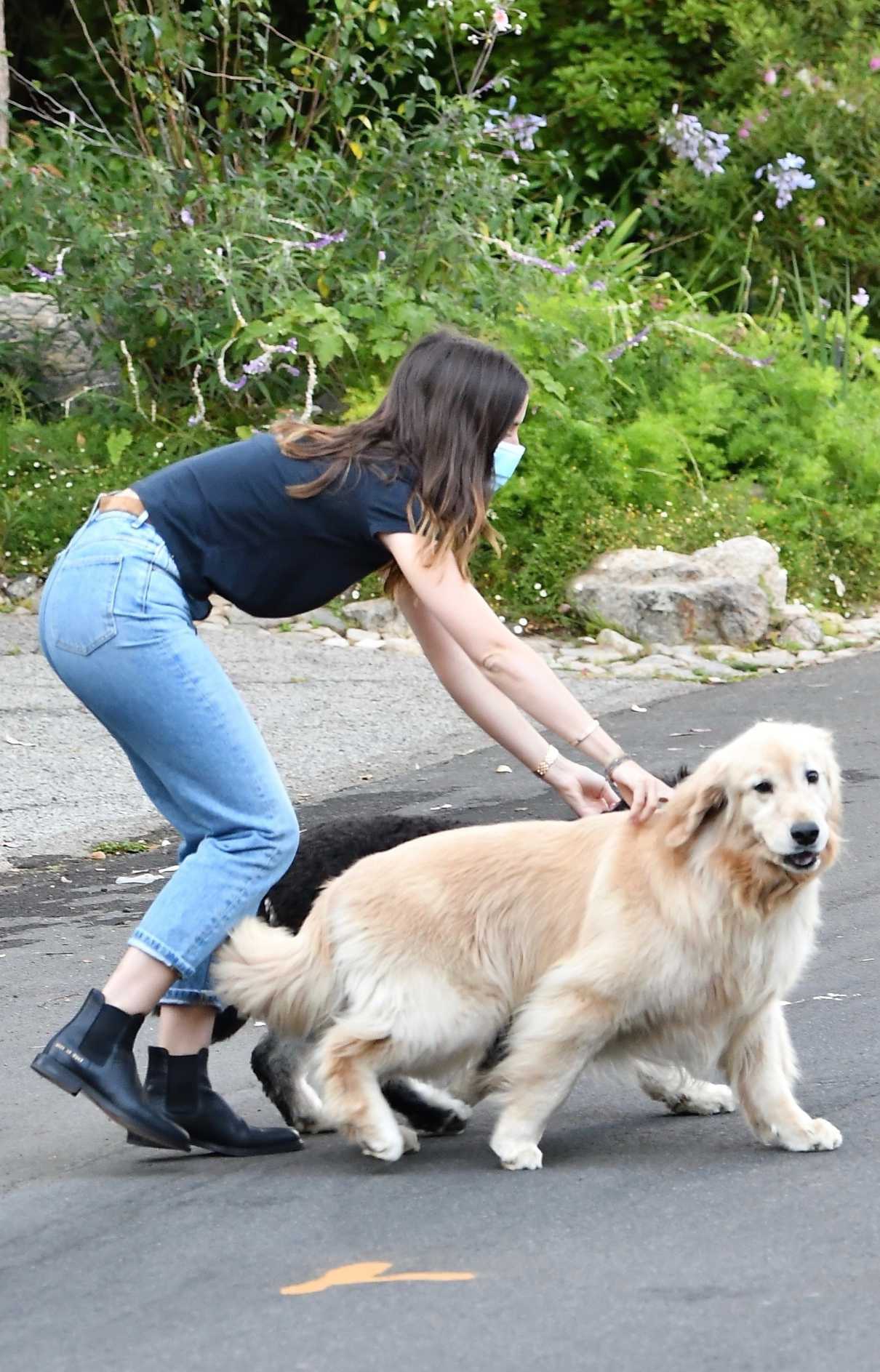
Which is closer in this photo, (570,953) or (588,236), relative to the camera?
(570,953)

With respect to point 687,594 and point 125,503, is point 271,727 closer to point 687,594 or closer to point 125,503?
point 687,594

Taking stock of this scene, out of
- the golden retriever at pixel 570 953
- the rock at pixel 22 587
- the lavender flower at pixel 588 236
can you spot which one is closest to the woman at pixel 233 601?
the golden retriever at pixel 570 953

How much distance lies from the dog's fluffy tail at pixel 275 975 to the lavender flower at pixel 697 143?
12.1 meters

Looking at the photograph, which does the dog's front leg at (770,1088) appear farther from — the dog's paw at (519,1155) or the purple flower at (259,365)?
the purple flower at (259,365)

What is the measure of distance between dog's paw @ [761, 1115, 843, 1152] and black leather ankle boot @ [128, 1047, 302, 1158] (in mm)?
1099

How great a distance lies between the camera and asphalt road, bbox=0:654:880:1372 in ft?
9.81

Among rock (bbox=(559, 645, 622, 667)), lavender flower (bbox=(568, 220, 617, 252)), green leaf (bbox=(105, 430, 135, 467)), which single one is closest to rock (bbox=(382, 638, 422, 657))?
rock (bbox=(559, 645, 622, 667))

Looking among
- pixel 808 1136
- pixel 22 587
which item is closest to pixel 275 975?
pixel 808 1136

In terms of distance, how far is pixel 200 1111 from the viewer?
159 inches

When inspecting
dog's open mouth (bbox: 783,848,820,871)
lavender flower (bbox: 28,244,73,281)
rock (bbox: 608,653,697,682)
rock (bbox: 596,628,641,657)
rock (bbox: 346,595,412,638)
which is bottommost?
rock (bbox: 346,595,412,638)

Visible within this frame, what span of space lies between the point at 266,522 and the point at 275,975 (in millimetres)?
982

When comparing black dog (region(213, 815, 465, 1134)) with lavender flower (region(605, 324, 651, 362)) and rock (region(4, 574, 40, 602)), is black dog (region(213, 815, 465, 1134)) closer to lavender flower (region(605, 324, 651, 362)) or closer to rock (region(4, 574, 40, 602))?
rock (region(4, 574, 40, 602))

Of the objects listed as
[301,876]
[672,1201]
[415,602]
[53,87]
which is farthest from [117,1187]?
[53,87]

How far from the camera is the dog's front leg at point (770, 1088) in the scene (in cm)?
389
